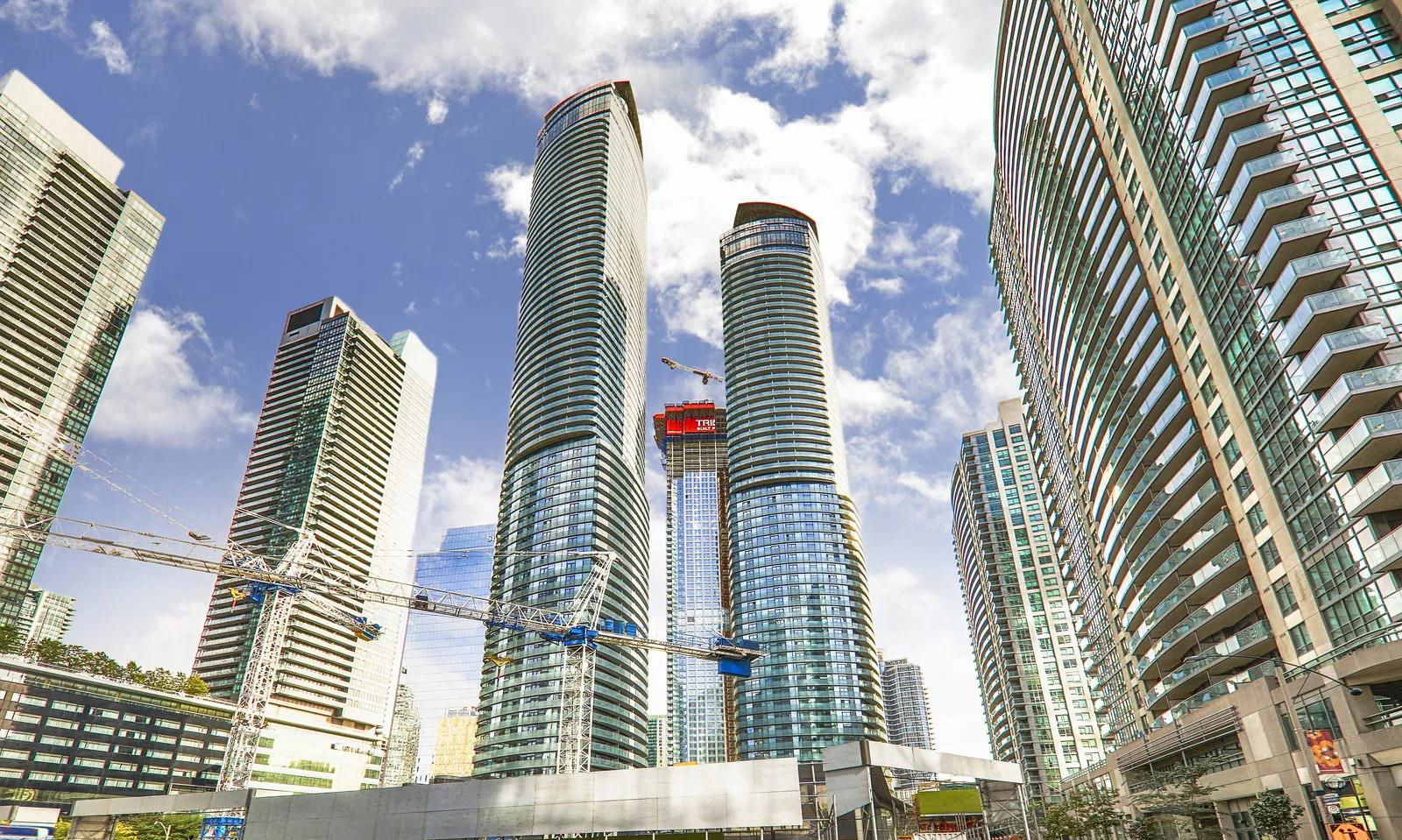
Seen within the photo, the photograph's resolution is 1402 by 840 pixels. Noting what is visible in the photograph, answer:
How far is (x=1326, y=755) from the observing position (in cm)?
4134

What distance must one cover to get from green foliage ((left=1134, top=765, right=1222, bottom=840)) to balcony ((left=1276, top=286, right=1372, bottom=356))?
100ft

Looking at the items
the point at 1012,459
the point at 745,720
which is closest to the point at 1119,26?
the point at 1012,459

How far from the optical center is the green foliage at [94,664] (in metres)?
129

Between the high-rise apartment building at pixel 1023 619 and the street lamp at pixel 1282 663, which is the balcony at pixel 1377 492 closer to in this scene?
the street lamp at pixel 1282 663

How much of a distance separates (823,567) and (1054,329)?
101m

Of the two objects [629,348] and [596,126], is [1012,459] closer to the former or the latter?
[629,348]

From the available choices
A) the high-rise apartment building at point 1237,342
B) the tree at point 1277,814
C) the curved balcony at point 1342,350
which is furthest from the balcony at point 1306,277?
the tree at point 1277,814

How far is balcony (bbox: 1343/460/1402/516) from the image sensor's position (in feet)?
137

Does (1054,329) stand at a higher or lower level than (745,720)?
higher

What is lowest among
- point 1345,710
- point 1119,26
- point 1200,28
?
point 1345,710

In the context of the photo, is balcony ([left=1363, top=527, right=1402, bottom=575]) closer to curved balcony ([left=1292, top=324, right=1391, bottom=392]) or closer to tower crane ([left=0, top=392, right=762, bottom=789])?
curved balcony ([left=1292, top=324, right=1391, bottom=392])

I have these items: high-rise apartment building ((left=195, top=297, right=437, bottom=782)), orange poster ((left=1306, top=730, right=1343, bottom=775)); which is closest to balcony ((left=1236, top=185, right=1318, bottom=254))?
orange poster ((left=1306, top=730, right=1343, bottom=775))

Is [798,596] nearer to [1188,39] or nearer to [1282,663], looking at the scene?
[1282,663]

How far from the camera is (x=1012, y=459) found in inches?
7298
